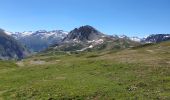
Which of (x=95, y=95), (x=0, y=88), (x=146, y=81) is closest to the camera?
(x=95, y=95)

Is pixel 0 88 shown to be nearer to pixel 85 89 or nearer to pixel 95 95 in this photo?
pixel 85 89

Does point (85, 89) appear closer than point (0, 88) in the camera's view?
Yes

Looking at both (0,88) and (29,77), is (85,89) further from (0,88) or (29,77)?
(29,77)

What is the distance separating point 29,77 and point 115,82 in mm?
19642

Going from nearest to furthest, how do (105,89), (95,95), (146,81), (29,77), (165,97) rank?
(165,97) → (95,95) → (105,89) → (146,81) → (29,77)

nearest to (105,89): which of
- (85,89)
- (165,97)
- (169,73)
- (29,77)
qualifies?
(85,89)

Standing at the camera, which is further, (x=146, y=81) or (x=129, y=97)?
(x=146, y=81)

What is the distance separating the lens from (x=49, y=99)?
123 ft

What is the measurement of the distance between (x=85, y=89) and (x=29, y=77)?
70.9 feet

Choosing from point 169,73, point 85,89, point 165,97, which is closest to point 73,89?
point 85,89

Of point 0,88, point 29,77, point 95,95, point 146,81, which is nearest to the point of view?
point 95,95

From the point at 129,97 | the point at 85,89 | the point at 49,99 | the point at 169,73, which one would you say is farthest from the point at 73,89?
the point at 169,73

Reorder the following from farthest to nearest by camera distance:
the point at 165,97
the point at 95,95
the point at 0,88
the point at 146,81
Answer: the point at 0,88, the point at 146,81, the point at 95,95, the point at 165,97

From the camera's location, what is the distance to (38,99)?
38.0 m
